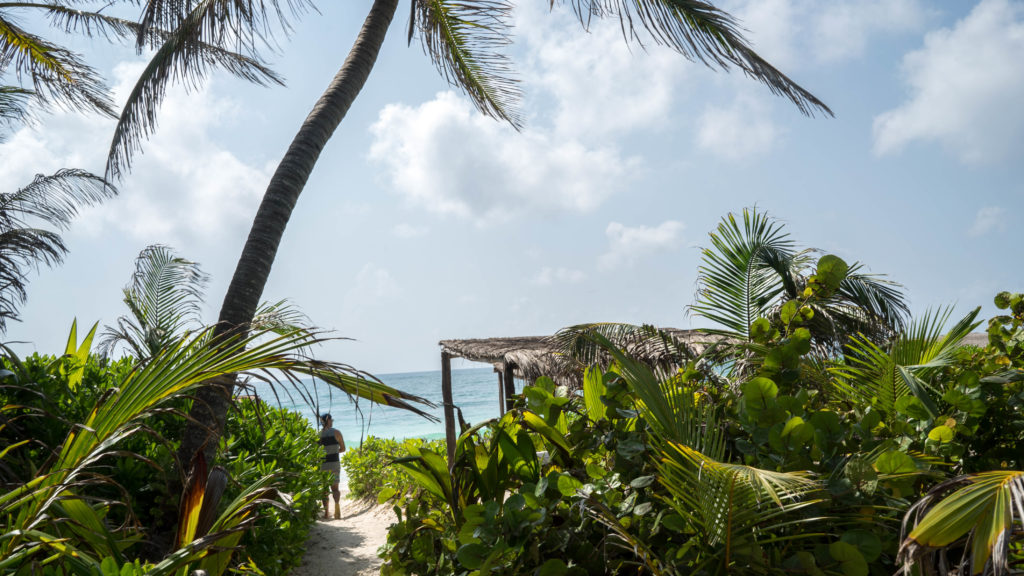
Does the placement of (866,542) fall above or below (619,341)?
below

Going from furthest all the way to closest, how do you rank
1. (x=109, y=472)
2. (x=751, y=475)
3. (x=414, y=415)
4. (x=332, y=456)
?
(x=414, y=415) → (x=332, y=456) → (x=109, y=472) → (x=751, y=475)

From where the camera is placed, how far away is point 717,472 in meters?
1.12

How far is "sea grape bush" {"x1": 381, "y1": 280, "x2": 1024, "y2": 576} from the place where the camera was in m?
1.14

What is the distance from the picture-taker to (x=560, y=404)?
5.09ft

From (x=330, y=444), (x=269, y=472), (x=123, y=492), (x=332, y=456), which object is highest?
(x=123, y=492)

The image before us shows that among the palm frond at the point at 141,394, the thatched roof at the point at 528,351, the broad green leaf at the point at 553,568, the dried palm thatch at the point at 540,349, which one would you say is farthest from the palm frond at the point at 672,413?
the thatched roof at the point at 528,351

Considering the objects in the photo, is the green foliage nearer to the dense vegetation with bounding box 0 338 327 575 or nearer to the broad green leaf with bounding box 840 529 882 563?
the dense vegetation with bounding box 0 338 327 575

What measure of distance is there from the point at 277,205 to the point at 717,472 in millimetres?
3894

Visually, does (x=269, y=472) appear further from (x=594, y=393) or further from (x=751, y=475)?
(x=751, y=475)

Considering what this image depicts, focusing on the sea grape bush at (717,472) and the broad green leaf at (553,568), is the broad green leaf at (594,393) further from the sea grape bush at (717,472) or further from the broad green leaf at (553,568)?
the broad green leaf at (553,568)

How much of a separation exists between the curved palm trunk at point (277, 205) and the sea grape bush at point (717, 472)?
6.97ft

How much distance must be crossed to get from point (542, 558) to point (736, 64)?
4.64 m

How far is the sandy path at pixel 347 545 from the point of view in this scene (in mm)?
6258

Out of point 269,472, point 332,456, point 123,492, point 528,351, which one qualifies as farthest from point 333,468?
point 123,492
